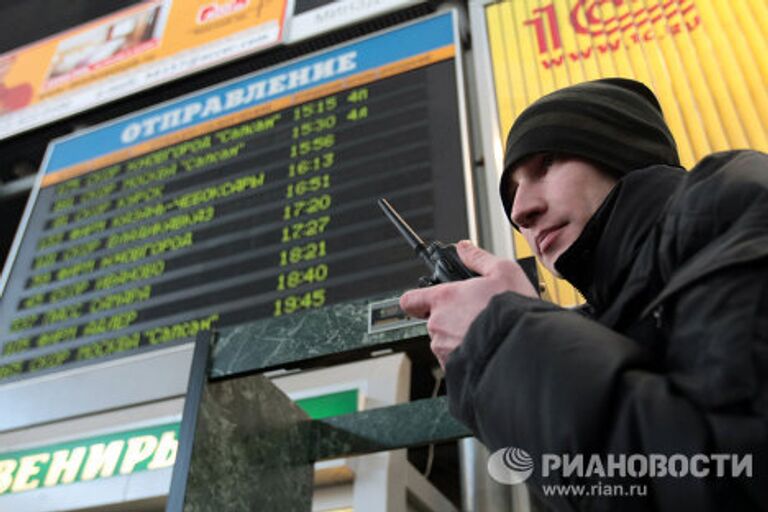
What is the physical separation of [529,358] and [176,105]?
295 centimetres

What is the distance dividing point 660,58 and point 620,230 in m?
1.71

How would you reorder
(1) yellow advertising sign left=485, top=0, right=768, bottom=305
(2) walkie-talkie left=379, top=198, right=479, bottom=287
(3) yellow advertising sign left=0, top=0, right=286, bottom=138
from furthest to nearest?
(3) yellow advertising sign left=0, top=0, right=286, bottom=138 → (1) yellow advertising sign left=485, top=0, right=768, bottom=305 → (2) walkie-talkie left=379, top=198, right=479, bottom=287

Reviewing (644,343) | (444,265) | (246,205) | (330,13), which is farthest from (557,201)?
(330,13)

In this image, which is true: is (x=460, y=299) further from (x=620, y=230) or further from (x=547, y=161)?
(x=547, y=161)

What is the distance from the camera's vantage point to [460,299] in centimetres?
69

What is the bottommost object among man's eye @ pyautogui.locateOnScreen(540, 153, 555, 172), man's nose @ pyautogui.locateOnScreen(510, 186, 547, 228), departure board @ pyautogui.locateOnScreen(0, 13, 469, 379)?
man's nose @ pyautogui.locateOnScreen(510, 186, 547, 228)

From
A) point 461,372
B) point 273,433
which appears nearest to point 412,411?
point 273,433

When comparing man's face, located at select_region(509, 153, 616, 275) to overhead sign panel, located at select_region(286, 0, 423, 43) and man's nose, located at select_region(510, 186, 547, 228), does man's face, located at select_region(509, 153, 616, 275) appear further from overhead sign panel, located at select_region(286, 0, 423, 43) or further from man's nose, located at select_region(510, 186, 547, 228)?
overhead sign panel, located at select_region(286, 0, 423, 43)

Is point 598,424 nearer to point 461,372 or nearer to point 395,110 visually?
point 461,372

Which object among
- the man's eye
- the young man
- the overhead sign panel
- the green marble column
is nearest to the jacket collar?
the young man

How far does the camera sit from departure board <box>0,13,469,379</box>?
2.26 meters

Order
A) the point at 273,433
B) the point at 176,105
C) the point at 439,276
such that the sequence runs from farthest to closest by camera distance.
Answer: the point at 176,105
the point at 273,433
the point at 439,276

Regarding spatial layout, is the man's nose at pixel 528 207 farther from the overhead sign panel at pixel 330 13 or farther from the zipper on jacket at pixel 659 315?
the overhead sign panel at pixel 330 13

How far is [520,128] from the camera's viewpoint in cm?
100
